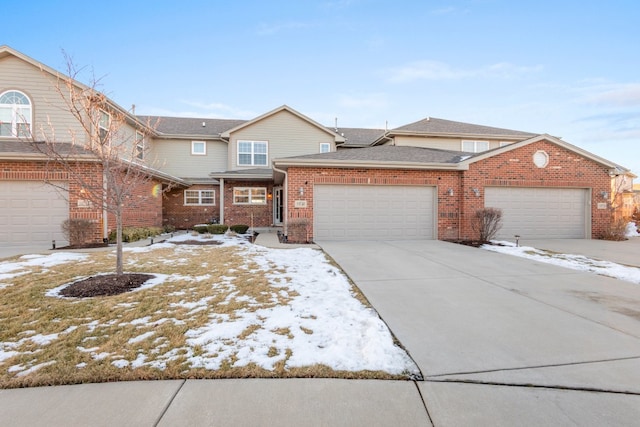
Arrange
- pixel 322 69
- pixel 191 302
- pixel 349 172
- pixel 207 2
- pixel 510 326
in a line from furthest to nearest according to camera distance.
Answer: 1. pixel 322 69
2. pixel 207 2
3. pixel 349 172
4. pixel 191 302
5. pixel 510 326

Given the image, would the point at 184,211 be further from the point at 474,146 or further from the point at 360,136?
the point at 474,146

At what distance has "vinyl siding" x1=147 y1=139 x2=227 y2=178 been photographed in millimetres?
19609

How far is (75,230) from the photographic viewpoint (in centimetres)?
1061

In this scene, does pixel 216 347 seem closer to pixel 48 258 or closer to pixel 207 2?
pixel 48 258

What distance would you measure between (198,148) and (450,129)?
16226 mm

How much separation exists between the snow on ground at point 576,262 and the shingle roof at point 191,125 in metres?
17.6

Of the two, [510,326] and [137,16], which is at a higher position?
[137,16]

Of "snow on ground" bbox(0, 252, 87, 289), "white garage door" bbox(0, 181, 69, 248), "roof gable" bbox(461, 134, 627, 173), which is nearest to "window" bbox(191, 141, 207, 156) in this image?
"white garage door" bbox(0, 181, 69, 248)

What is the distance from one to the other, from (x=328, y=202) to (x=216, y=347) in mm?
9085

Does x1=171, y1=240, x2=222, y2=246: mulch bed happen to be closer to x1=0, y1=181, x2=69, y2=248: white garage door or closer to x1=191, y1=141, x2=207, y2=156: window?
x1=0, y1=181, x2=69, y2=248: white garage door

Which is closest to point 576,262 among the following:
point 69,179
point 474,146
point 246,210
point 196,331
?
point 196,331

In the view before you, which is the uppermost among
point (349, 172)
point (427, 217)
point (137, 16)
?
point (137, 16)

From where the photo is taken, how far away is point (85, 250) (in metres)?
9.90

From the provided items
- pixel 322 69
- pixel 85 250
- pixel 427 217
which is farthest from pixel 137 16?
pixel 427 217
